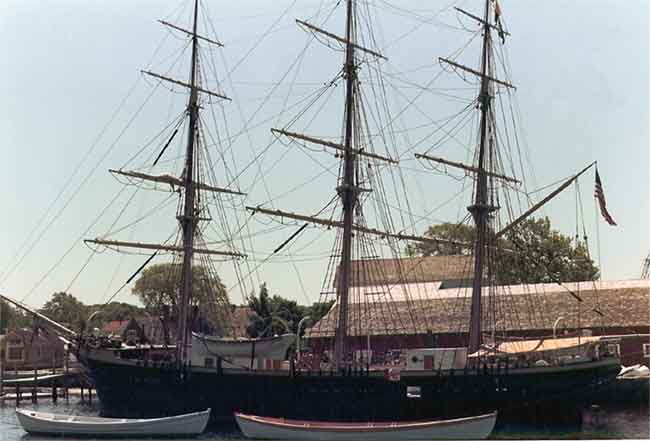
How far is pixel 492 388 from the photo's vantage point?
42.9 meters

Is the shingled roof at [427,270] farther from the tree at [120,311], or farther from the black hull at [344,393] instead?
the tree at [120,311]

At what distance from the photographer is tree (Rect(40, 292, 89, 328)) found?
131900 millimetres

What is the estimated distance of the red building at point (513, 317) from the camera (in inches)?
2212

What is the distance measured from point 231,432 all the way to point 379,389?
7.16m

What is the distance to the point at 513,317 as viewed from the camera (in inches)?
2378

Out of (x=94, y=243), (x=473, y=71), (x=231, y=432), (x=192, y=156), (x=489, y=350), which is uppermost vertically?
(x=473, y=71)

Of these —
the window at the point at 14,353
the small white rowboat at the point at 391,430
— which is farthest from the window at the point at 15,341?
the small white rowboat at the point at 391,430

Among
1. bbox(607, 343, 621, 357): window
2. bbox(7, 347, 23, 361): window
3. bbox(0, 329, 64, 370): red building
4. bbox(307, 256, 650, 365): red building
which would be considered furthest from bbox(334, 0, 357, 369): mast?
bbox(7, 347, 23, 361): window

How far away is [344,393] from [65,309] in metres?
98.3

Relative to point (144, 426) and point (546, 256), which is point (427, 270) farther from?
point (144, 426)

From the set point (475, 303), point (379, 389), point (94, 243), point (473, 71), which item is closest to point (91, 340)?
point (94, 243)

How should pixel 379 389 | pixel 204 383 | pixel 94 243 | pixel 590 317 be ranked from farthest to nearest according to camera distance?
1. pixel 590 317
2. pixel 94 243
3. pixel 204 383
4. pixel 379 389

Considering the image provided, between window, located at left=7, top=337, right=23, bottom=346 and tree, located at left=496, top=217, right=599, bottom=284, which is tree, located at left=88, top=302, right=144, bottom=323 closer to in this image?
window, located at left=7, top=337, right=23, bottom=346

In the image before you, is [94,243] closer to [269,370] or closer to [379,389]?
[269,370]
